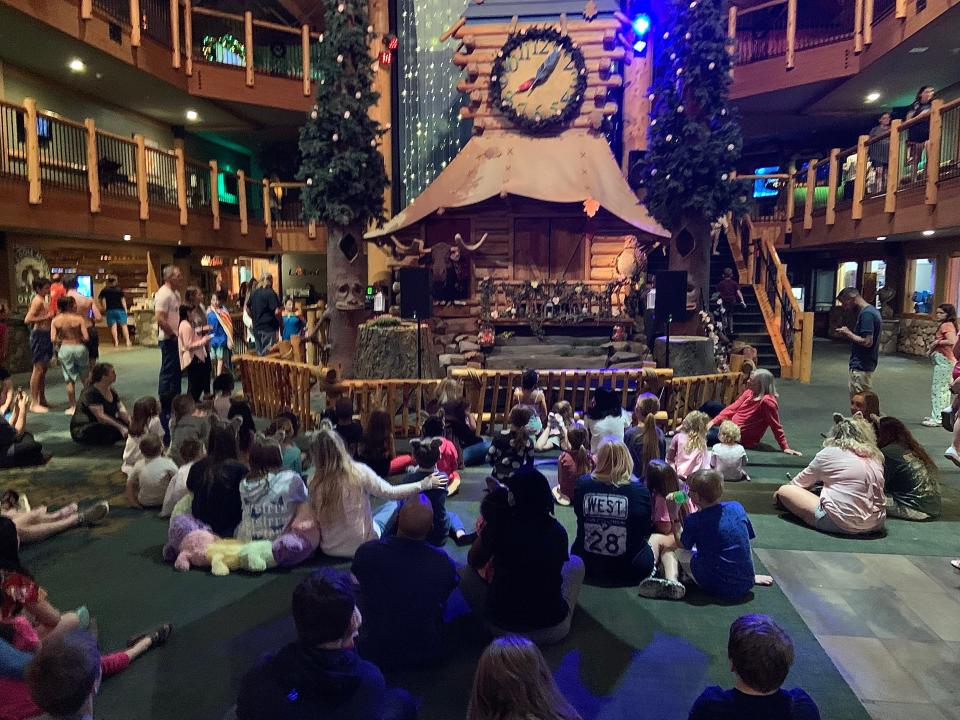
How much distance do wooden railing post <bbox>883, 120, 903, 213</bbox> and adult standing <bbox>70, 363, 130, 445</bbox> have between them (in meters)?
13.5

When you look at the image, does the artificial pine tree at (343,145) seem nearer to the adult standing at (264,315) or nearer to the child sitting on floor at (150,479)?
the adult standing at (264,315)

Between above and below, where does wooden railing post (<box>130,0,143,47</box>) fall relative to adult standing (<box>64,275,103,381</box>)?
above

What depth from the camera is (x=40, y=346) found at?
10164 millimetres

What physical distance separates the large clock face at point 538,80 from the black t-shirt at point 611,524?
446 inches

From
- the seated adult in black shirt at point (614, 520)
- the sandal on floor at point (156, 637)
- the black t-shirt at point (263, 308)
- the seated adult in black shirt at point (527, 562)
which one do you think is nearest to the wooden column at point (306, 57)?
the black t-shirt at point (263, 308)

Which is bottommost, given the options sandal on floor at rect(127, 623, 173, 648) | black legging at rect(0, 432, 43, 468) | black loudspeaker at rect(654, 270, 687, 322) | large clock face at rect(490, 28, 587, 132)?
sandal on floor at rect(127, 623, 173, 648)

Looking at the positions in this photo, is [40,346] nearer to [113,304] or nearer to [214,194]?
[113,304]

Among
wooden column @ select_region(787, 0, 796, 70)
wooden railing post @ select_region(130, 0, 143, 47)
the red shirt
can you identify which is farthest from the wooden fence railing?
wooden column @ select_region(787, 0, 796, 70)

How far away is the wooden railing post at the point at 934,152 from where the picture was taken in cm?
1134

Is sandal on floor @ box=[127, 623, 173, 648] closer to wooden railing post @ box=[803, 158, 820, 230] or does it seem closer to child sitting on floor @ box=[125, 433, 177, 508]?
child sitting on floor @ box=[125, 433, 177, 508]

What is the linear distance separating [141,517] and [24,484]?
5.86 ft

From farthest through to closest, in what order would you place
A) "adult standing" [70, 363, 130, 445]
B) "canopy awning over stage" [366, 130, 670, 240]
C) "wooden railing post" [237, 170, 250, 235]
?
"wooden railing post" [237, 170, 250, 235] < "canopy awning over stage" [366, 130, 670, 240] < "adult standing" [70, 363, 130, 445]

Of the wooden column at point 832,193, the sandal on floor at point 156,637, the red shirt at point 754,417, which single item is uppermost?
the wooden column at point 832,193

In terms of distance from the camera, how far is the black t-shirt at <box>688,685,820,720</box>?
7.23ft
